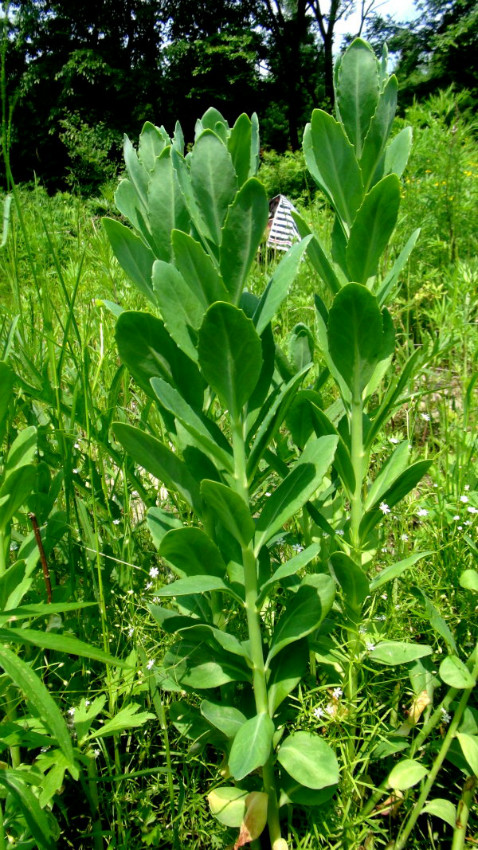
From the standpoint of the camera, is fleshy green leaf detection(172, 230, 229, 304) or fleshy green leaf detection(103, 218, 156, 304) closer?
fleshy green leaf detection(172, 230, 229, 304)

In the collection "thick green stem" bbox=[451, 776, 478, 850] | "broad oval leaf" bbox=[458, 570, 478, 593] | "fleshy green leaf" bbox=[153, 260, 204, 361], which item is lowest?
"thick green stem" bbox=[451, 776, 478, 850]

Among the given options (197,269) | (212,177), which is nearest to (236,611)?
(197,269)

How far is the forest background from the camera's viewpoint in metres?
18.6

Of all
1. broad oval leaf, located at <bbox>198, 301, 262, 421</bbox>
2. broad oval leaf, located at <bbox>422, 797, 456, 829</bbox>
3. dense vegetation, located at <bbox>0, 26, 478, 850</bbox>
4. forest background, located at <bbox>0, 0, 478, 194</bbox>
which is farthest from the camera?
forest background, located at <bbox>0, 0, 478, 194</bbox>

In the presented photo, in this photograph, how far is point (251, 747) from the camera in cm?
86

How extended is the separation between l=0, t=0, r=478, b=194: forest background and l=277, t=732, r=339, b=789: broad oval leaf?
19.0 meters

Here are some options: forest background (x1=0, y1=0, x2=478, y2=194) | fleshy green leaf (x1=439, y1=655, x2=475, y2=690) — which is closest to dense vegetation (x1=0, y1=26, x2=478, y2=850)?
fleshy green leaf (x1=439, y1=655, x2=475, y2=690)

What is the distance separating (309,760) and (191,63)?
22.3m

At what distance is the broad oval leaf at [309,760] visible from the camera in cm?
89

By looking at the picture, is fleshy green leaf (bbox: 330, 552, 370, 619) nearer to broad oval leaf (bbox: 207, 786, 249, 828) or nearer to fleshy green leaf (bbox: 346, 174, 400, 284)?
broad oval leaf (bbox: 207, 786, 249, 828)

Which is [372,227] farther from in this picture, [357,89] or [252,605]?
[252,605]

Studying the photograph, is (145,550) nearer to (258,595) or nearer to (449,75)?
(258,595)

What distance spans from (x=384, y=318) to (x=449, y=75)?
77.2ft

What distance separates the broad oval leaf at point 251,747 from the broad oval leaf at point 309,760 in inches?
3.5
